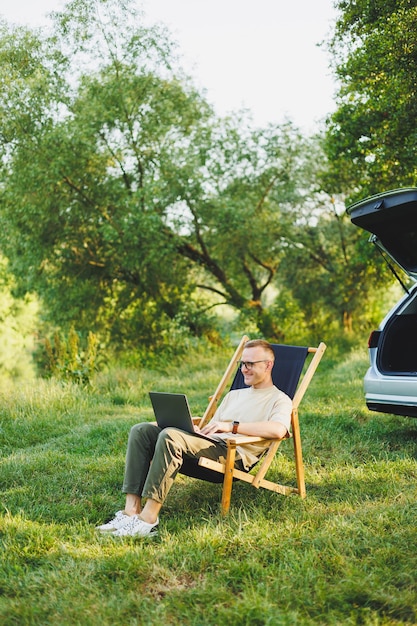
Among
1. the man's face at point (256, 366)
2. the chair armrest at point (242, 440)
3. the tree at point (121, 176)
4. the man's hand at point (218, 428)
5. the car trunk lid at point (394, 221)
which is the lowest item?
the chair armrest at point (242, 440)

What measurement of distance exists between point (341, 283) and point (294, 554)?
12930 mm

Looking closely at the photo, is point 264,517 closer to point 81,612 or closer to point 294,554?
point 294,554

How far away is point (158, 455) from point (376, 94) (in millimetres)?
7389

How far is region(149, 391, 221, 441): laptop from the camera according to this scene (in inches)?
164

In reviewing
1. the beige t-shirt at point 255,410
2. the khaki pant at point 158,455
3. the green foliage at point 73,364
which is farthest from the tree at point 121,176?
the khaki pant at point 158,455

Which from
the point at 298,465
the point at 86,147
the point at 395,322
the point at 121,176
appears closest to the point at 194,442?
the point at 298,465

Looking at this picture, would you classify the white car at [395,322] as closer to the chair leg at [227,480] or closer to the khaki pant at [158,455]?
the khaki pant at [158,455]

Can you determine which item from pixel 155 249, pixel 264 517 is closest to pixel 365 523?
pixel 264 517

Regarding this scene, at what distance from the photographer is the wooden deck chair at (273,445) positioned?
4.09m

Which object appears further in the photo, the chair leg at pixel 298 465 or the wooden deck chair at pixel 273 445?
the chair leg at pixel 298 465

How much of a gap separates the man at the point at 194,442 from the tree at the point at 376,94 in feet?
18.9

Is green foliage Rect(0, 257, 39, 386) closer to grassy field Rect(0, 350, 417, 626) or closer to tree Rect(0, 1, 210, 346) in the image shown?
tree Rect(0, 1, 210, 346)

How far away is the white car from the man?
1.25 metres

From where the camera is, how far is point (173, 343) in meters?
14.7
